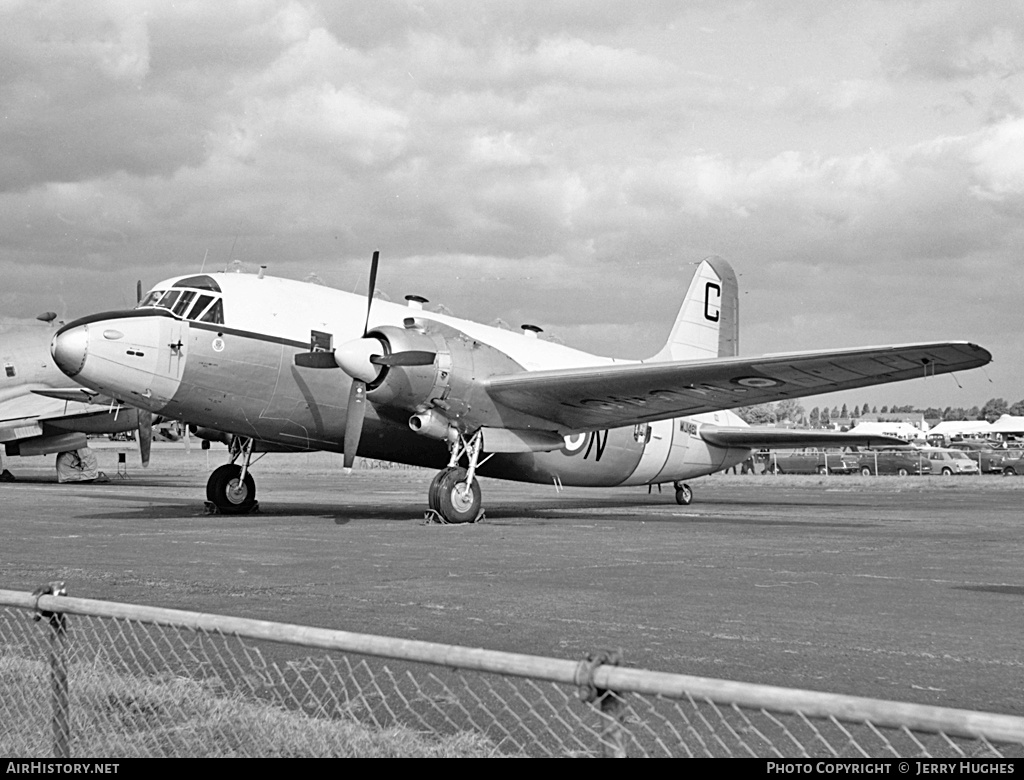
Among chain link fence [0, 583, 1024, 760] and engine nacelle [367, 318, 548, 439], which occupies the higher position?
engine nacelle [367, 318, 548, 439]

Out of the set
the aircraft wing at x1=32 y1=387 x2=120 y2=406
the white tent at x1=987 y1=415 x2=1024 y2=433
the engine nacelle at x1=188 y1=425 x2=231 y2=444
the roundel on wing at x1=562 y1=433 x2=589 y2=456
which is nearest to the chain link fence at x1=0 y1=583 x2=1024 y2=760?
the engine nacelle at x1=188 y1=425 x2=231 y2=444

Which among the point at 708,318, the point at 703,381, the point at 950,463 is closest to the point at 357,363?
the point at 703,381

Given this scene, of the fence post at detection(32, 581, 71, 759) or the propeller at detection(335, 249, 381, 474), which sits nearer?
the fence post at detection(32, 581, 71, 759)

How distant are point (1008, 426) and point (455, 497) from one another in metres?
129

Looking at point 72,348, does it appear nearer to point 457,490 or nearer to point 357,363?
point 357,363

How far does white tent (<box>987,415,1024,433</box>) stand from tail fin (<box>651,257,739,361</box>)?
114m

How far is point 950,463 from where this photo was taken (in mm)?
64500

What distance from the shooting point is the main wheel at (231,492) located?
83.0 feet

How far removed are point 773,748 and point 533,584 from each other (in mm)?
7280

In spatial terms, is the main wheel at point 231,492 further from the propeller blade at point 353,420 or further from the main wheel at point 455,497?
the main wheel at point 455,497

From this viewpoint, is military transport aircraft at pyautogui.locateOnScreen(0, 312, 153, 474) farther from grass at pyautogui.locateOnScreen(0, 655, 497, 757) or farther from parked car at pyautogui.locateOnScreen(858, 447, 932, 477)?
parked car at pyautogui.locateOnScreen(858, 447, 932, 477)

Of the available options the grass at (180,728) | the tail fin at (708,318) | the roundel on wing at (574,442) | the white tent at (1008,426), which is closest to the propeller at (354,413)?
the roundel on wing at (574,442)

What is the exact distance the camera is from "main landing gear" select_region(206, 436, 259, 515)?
83.0 ft
